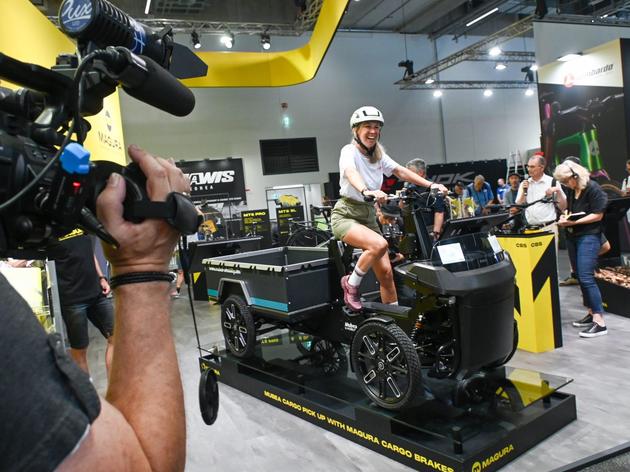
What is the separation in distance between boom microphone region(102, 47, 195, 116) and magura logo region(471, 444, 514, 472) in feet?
7.12

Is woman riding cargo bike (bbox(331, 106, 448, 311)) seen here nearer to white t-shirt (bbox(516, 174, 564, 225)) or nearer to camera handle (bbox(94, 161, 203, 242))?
camera handle (bbox(94, 161, 203, 242))

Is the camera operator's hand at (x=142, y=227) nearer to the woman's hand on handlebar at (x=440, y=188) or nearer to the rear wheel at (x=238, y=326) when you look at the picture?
the woman's hand on handlebar at (x=440, y=188)

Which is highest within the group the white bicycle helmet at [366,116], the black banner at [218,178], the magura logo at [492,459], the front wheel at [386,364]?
the black banner at [218,178]

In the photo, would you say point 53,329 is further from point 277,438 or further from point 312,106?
point 312,106

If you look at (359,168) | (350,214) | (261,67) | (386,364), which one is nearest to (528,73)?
(261,67)

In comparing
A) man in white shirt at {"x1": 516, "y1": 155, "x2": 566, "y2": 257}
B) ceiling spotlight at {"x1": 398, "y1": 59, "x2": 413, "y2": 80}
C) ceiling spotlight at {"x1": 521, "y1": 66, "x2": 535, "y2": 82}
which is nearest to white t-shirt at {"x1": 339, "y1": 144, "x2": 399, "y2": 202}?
man in white shirt at {"x1": 516, "y1": 155, "x2": 566, "y2": 257}

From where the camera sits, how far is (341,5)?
7453 millimetres

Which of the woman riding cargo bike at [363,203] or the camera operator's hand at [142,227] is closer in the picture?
the camera operator's hand at [142,227]

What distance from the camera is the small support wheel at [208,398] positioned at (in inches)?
43.6

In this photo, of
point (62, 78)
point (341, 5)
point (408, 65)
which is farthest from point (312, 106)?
point (62, 78)

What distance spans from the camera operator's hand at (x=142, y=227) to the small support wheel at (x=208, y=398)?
0.40 metres

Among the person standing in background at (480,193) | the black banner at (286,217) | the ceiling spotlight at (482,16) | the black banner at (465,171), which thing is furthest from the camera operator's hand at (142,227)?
the ceiling spotlight at (482,16)

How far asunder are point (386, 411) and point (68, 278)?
2.28 metres

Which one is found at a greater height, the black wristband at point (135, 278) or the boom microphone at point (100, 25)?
the boom microphone at point (100, 25)
